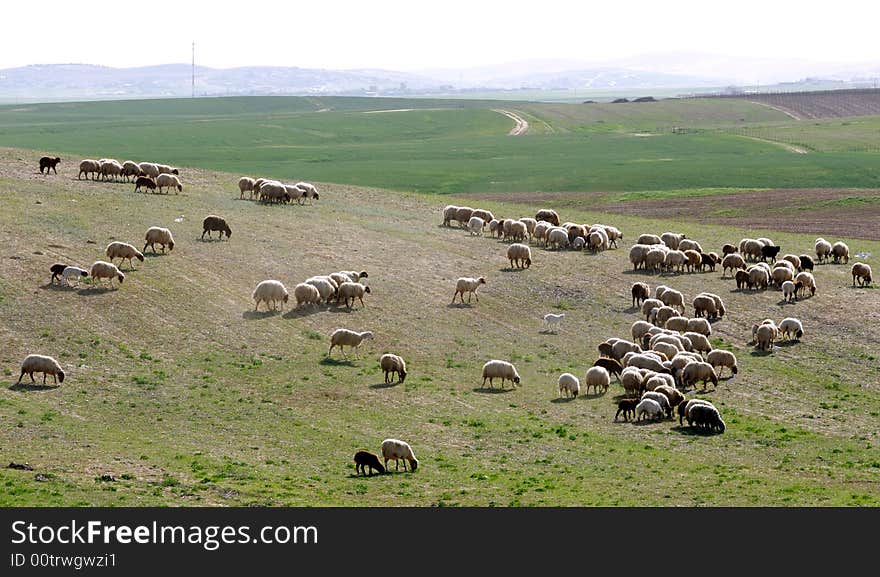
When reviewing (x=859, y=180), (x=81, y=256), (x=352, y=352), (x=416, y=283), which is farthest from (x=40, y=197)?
(x=859, y=180)

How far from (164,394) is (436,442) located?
24.3 feet

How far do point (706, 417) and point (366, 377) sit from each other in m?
9.49

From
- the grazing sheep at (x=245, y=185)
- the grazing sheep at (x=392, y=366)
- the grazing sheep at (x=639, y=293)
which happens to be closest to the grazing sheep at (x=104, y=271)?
the grazing sheep at (x=392, y=366)

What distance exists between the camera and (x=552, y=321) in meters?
37.8

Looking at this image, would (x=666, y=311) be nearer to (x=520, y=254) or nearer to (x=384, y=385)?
(x=520, y=254)

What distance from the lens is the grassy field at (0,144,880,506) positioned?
2186 cm

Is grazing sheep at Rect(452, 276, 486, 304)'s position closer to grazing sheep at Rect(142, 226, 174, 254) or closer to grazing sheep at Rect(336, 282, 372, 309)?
grazing sheep at Rect(336, 282, 372, 309)

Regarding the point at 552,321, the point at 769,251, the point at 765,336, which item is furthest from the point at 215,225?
the point at 769,251

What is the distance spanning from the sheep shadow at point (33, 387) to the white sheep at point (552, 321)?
653 inches

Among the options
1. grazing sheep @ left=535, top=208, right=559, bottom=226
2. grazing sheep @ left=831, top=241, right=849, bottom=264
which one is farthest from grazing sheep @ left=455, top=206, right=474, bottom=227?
grazing sheep @ left=831, top=241, right=849, bottom=264

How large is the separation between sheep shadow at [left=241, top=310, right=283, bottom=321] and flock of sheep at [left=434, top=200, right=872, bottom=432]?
7045mm

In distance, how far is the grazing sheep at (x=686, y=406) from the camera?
2728 cm

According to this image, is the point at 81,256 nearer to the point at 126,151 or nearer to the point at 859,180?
the point at 859,180
